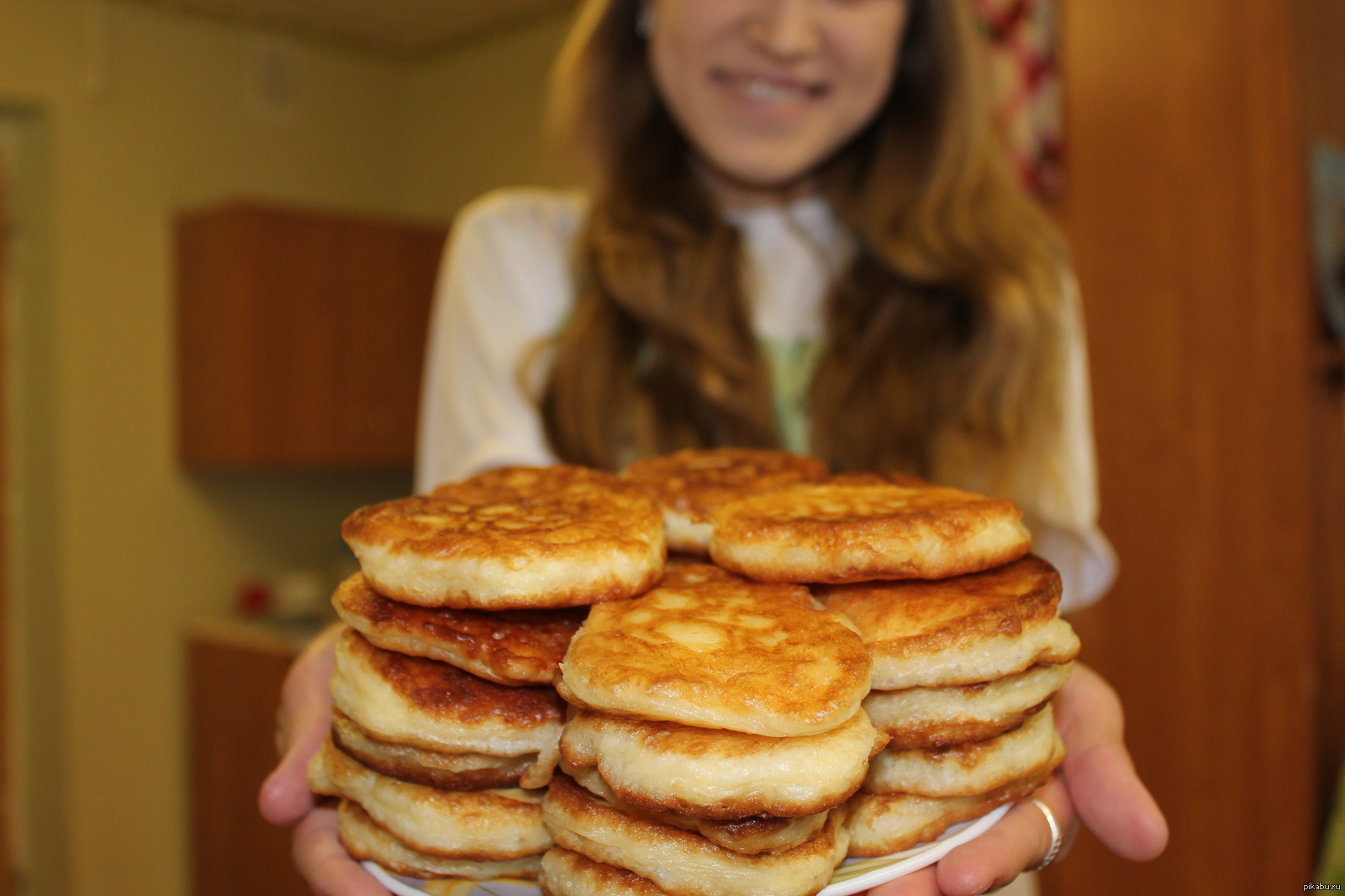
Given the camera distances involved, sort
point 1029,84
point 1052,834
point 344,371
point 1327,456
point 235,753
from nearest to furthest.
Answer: point 1052,834 < point 1327,456 < point 1029,84 < point 235,753 < point 344,371

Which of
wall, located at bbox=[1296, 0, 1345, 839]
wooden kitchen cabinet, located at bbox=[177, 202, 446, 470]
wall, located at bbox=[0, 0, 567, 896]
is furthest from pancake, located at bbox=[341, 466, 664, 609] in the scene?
wall, located at bbox=[0, 0, 567, 896]

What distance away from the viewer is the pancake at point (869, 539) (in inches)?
38.3

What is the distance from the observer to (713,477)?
4.18 ft

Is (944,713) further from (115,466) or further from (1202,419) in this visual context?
(115,466)

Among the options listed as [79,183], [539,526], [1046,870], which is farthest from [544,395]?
[79,183]

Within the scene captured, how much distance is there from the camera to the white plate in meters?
0.88

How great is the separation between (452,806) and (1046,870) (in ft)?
10.2

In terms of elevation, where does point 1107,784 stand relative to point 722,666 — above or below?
below

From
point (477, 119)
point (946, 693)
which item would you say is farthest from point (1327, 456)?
point (477, 119)

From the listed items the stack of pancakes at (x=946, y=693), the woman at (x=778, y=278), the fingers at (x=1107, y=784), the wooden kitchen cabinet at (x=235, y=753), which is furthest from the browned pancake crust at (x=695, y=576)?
the wooden kitchen cabinet at (x=235, y=753)

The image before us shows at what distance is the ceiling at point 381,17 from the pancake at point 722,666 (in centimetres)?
539

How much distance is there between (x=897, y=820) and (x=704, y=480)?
466 mm

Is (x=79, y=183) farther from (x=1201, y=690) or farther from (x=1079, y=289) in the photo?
(x=1201, y=690)

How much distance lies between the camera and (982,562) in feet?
3.33
